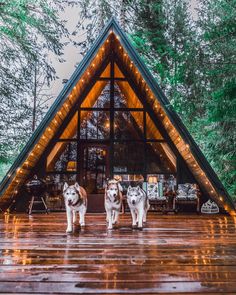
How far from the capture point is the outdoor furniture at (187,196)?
7523 mm

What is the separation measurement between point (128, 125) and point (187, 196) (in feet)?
9.60

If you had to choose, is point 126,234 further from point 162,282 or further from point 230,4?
point 230,4

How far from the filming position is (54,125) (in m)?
7.66

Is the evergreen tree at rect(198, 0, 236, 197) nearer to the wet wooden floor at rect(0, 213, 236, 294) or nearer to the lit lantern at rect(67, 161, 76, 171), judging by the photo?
the wet wooden floor at rect(0, 213, 236, 294)

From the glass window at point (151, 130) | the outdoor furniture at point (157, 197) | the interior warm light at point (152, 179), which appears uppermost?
Result: the glass window at point (151, 130)

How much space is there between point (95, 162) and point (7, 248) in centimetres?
566

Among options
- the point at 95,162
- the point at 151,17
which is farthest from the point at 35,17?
the point at 151,17

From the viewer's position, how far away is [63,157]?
8383 mm

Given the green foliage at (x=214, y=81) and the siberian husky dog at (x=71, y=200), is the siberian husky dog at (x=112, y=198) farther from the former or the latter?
the green foliage at (x=214, y=81)

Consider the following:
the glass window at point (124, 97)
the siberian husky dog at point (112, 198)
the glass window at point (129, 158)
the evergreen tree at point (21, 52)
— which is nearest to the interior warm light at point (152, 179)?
the glass window at point (129, 158)

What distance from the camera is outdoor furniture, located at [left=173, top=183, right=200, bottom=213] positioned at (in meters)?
7.52

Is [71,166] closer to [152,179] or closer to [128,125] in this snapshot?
[128,125]

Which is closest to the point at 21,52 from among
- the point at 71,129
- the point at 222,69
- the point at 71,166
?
the point at 71,129

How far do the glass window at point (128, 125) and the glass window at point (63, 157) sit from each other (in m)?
1.50
